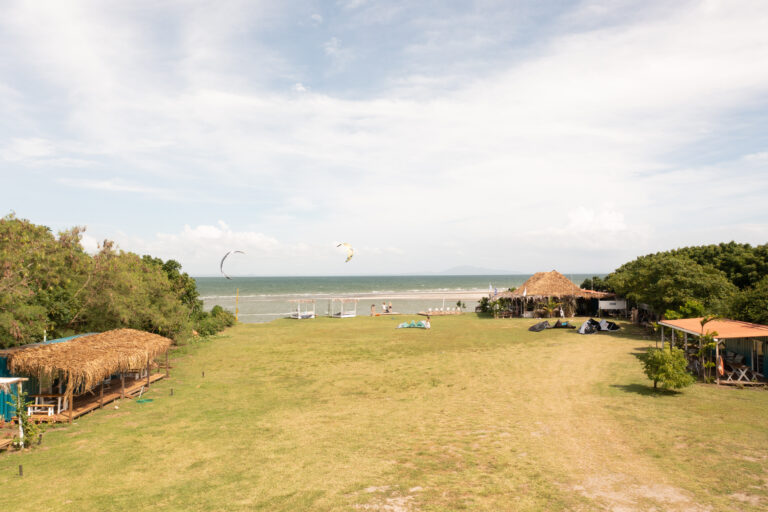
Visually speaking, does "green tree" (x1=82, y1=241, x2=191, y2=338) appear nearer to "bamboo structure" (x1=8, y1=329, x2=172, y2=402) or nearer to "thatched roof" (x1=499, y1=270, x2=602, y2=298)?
"bamboo structure" (x1=8, y1=329, x2=172, y2=402)

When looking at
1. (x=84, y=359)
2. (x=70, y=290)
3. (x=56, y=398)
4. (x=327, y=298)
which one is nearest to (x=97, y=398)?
(x=56, y=398)

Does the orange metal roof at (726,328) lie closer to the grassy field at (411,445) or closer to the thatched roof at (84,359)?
the grassy field at (411,445)

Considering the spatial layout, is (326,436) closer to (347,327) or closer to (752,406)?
(752,406)

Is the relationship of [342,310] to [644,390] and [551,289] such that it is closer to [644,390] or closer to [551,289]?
[551,289]

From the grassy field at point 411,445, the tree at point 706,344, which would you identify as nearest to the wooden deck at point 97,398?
the grassy field at point 411,445

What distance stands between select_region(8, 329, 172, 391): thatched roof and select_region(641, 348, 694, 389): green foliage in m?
18.4

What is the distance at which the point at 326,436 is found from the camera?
12.0 m

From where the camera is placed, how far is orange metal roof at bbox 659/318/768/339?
1677 centimetres

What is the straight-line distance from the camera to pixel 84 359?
536 inches

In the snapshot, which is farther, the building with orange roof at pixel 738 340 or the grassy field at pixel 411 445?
the building with orange roof at pixel 738 340

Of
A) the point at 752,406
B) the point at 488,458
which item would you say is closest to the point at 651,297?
the point at 752,406

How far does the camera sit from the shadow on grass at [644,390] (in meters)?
15.6

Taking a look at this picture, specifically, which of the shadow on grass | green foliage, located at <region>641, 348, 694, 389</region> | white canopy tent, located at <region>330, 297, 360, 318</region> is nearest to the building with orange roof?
green foliage, located at <region>641, 348, 694, 389</region>

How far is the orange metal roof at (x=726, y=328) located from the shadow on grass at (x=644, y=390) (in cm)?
328
